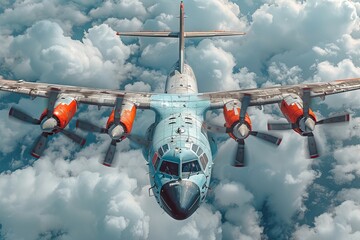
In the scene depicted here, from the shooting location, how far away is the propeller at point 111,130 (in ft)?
76.9

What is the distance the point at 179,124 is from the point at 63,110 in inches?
411

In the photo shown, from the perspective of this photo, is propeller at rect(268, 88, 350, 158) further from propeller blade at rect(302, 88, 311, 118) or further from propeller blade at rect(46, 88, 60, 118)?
propeller blade at rect(46, 88, 60, 118)

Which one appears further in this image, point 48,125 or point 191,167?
point 48,125

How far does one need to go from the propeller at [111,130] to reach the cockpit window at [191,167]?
6180 millimetres

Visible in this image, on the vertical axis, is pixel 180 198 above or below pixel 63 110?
below

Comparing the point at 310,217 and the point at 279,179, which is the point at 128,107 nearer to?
the point at 310,217

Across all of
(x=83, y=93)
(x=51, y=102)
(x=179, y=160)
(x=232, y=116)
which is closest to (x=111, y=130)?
(x=51, y=102)

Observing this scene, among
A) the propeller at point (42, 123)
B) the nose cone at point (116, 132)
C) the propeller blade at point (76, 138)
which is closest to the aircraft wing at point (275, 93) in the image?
the nose cone at point (116, 132)

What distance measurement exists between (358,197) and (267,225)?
53.8 m

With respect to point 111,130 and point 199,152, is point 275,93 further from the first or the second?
point 111,130

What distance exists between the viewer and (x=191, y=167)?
21328 mm

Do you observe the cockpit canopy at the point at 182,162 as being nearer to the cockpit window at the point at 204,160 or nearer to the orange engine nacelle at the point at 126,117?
the cockpit window at the point at 204,160

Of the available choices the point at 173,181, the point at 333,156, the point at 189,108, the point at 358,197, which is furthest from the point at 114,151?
the point at 333,156

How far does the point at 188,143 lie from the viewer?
22.3 metres
